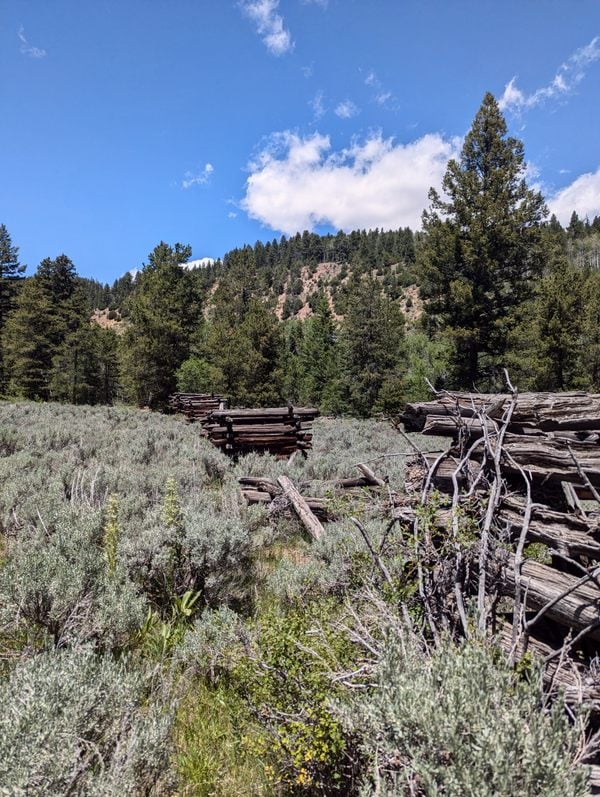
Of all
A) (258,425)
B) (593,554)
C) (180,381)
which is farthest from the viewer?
(180,381)

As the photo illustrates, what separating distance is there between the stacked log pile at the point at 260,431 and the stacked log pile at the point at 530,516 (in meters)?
6.99

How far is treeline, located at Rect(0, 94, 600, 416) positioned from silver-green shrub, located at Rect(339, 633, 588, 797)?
1419 centimetres

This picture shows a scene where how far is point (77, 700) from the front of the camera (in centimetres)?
198

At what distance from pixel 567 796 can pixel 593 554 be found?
4.57 feet

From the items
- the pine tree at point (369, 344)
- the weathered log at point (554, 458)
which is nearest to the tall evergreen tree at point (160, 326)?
the pine tree at point (369, 344)

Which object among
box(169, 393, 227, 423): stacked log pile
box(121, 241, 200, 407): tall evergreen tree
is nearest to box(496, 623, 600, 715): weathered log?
box(169, 393, 227, 423): stacked log pile

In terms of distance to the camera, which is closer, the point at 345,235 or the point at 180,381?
the point at 180,381

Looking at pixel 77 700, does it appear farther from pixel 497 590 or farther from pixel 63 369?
pixel 63 369

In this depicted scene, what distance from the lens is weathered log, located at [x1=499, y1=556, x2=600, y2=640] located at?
7.08 feet

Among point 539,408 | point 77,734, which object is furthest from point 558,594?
point 77,734

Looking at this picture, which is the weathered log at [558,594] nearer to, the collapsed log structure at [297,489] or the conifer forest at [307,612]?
the conifer forest at [307,612]

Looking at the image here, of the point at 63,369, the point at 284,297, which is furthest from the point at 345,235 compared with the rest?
the point at 63,369

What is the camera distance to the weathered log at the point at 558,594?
2158 mm

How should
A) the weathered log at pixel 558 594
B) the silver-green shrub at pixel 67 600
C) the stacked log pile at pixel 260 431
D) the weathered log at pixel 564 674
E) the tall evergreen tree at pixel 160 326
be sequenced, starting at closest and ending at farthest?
1. the weathered log at pixel 564 674
2. the weathered log at pixel 558 594
3. the silver-green shrub at pixel 67 600
4. the stacked log pile at pixel 260 431
5. the tall evergreen tree at pixel 160 326
